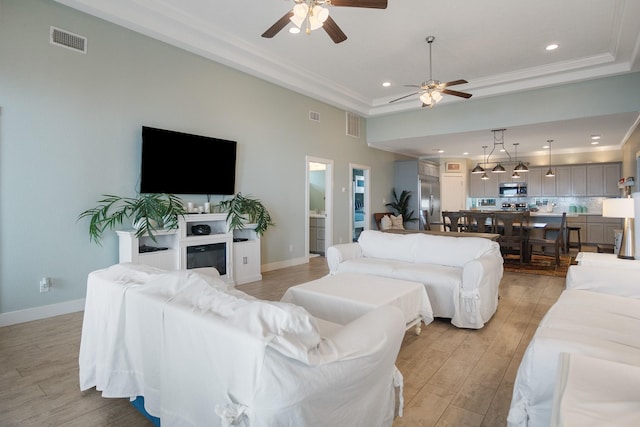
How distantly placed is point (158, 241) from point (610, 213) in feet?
17.5

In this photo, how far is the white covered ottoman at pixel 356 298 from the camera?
269 cm

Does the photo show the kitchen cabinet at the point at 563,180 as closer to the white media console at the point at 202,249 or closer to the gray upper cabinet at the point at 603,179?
the gray upper cabinet at the point at 603,179

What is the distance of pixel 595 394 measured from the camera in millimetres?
1108

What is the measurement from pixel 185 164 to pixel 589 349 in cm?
459

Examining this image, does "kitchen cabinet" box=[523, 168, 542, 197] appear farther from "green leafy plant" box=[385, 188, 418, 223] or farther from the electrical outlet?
the electrical outlet

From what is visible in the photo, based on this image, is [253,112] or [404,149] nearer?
[253,112]

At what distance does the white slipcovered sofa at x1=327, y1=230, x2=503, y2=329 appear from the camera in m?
3.34

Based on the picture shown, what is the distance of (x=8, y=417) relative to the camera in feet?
6.31

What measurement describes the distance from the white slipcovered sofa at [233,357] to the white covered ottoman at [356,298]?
3.21ft

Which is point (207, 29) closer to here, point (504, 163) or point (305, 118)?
point (305, 118)

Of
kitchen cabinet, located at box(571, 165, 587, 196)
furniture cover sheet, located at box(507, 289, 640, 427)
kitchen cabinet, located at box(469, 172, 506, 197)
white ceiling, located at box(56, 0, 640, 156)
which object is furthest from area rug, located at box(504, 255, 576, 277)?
furniture cover sheet, located at box(507, 289, 640, 427)

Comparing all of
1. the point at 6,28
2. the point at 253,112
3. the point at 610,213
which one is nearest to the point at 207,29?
the point at 253,112

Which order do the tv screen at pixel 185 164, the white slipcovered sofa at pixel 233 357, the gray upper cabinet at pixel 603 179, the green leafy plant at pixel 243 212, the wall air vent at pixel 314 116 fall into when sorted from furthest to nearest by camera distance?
the gray upper cabinet at pixel 603 179
the wall air vent at pixel 314 116
the green leafy plant at pixel 243 212
the tv screen at pixel 185 164
the white slipcovered sofa at pixel 233 357

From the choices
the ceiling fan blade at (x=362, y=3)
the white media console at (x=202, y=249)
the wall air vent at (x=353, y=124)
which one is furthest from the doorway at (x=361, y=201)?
the ceiling fan blade at (x=362, y=3)
